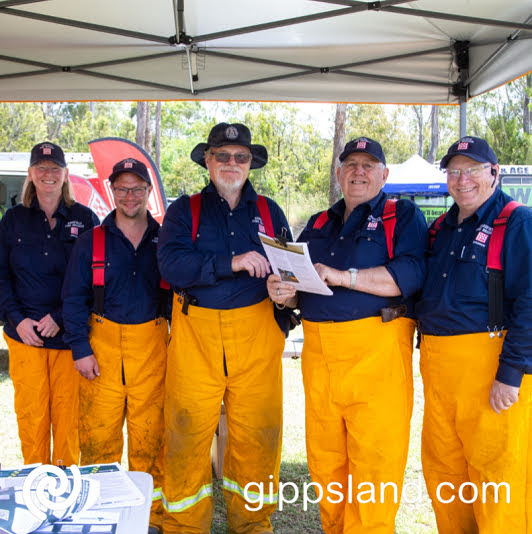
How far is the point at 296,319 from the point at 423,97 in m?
2.55

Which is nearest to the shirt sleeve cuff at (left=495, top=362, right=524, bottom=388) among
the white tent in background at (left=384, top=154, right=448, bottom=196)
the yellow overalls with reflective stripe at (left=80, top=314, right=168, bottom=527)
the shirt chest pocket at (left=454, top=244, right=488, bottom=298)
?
the shirt chest pocket at (left=454, top=244, right=488, bottom=298)

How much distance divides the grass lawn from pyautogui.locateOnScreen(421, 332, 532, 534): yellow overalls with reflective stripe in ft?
3.07

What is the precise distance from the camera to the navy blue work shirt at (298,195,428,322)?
280 cm

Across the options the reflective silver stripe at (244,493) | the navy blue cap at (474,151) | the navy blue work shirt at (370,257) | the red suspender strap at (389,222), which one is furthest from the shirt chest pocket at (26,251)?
the navy blue cap at (474,151)

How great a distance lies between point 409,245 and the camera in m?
2.85

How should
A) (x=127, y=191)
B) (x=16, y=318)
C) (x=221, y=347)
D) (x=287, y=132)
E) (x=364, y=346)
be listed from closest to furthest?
(x=364, y=346), (x=221, y=347), (x=127, y=191), (x=16, y=318), (x=287, y=132)

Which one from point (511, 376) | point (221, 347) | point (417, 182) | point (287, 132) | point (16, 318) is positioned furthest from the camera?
point (287, 132)

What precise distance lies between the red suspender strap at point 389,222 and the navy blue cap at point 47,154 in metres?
2.17

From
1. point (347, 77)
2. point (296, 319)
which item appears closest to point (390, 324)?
point (296, 319)

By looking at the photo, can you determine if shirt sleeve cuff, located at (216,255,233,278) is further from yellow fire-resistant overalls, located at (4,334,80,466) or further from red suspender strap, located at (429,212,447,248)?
yellow fire-resistant overalls, located at (4,334,80,466)

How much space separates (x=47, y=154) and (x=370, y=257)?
2.22 m

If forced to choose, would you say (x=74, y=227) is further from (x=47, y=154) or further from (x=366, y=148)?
(x=366, y=148)

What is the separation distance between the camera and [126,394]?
336 cm

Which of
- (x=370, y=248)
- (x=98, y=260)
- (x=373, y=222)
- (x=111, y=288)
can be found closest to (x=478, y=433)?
(x=370, y=248)
